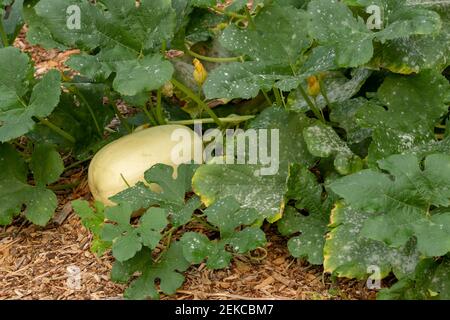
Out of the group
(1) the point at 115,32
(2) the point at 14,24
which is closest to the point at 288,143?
(1) the point at 115,32

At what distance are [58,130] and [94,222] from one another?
19.8 inches

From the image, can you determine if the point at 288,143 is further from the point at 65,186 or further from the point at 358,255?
the point at 65,186

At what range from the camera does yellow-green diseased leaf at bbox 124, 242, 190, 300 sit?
7.14 ft

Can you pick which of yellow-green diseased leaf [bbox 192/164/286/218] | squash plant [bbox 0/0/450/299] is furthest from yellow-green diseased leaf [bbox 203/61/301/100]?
yellow-green diseased leaf [bbox 192/164/286/218]

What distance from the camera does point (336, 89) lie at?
2691mm

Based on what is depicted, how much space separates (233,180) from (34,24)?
915 mm

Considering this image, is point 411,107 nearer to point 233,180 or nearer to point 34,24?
point 233,180

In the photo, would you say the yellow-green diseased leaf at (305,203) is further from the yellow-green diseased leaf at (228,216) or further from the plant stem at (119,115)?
the plant stem at (119,115)

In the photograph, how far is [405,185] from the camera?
6.61 feet

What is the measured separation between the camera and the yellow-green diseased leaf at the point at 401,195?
6.44 ft

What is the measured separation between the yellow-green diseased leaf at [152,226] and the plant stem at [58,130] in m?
0.65

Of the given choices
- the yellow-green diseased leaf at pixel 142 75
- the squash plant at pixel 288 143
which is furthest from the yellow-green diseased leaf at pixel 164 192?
the yellow-green diseased leaf at pixel 142 75

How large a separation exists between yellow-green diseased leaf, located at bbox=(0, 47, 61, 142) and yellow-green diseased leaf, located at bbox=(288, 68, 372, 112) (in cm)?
78
